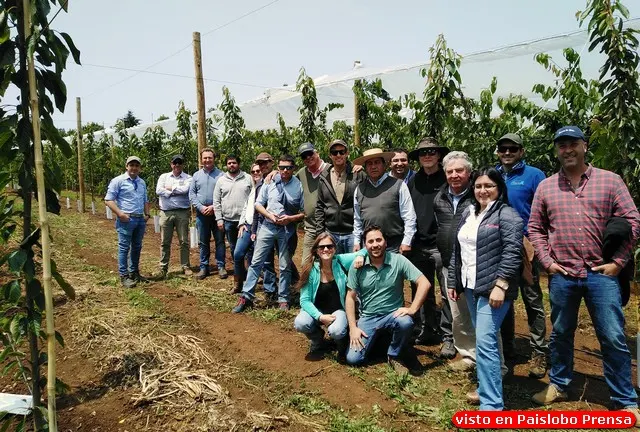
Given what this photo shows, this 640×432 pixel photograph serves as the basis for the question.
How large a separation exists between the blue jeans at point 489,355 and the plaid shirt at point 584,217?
20.1 inches

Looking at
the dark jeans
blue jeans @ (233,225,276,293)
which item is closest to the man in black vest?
the dark jeans

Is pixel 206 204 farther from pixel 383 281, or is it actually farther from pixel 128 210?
pixel 383 281

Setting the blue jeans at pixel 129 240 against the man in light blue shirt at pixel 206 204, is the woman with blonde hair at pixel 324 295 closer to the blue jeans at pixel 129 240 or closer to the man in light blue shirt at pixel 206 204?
the man in light blue shirt at pixel 206 204

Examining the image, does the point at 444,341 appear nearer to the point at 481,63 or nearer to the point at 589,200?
the point at 589,200

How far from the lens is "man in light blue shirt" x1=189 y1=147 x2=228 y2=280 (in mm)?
7059

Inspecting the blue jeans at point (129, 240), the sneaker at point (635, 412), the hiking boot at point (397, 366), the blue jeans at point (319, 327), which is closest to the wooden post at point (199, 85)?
the blue jeans at point (129, 240)

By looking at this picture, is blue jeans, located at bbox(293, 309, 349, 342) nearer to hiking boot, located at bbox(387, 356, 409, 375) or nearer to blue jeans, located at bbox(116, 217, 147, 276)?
hiking boot, located at bbox(387, 356, 409, 375)

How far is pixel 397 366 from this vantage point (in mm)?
3795

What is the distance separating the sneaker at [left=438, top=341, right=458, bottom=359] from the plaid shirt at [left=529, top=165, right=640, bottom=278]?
4.39ft

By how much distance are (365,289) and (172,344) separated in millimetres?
1966

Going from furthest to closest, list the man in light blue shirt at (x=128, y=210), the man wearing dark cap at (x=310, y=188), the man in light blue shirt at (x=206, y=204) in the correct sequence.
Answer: the man in light blue shirt at (x=206, y=204) < the man in light blue shirt at (x=128, y=210) < the man wearing dark cap at (x=310, y=188)

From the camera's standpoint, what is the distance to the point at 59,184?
7.66 feet

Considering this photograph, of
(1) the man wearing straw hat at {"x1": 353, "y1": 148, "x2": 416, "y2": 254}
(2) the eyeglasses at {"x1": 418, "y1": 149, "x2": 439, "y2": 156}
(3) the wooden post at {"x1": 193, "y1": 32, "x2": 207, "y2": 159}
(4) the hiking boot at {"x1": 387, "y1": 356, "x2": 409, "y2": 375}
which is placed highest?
(3) the wooden post at {"x1": 193, "y1": 32, "x2": 207, "y2": 159}

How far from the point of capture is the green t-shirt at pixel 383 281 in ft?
12.9
